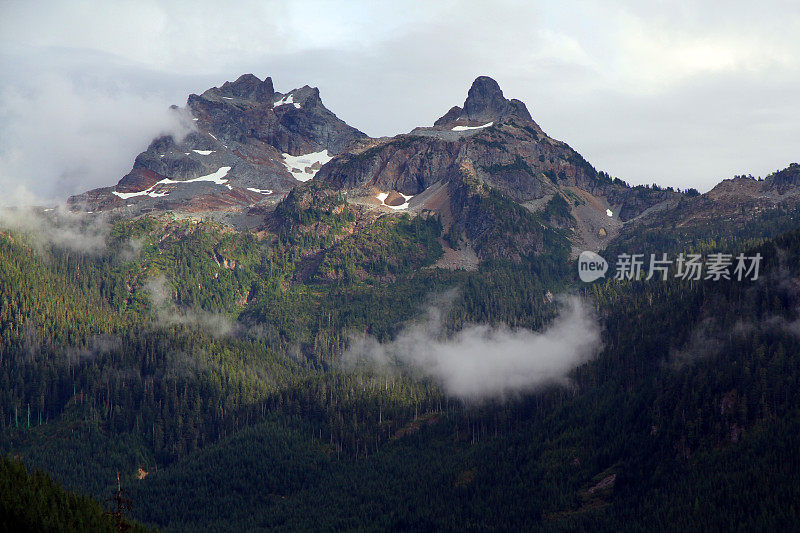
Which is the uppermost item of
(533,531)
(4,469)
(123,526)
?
(123,526)

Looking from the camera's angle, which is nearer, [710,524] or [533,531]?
Result: [710,524]

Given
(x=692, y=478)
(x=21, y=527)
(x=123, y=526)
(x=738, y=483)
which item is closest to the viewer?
(x=123, y=526)

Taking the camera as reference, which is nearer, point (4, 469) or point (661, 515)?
point (4, 469)

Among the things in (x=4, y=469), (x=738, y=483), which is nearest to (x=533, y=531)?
(x=738, y=483)

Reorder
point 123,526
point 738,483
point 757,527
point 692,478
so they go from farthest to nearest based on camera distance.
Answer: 1. point 692,478
2. point 738,483
3. point 757,527
4. point 123,526

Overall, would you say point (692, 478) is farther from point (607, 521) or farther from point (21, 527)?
point (21, 527)

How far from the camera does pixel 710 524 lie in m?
174

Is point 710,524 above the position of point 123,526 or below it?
below

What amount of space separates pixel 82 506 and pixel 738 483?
5266 inches

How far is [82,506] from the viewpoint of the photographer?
146000mm

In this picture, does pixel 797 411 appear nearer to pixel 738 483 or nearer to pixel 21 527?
pixel 738 483

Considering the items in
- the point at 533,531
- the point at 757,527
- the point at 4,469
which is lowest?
the point at 533,531

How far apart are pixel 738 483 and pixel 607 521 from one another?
1184 inches

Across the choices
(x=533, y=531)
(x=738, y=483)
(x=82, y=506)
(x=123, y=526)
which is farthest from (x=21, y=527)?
(x=738, y=483)
